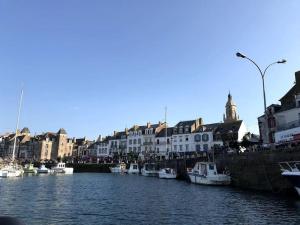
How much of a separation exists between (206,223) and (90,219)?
7.91 meters

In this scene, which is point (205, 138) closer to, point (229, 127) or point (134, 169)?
point (229, 127)

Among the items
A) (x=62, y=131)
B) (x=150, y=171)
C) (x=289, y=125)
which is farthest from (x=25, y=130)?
(x=289, y=125)

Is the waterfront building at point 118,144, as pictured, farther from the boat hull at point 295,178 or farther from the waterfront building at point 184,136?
the boat hull at point 295,178

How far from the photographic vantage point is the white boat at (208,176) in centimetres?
4941

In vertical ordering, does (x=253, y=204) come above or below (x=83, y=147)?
below

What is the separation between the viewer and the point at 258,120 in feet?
209

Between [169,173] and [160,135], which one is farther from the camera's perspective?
[160,135]

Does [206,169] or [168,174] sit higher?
[206,169]

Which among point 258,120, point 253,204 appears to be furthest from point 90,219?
point 258,120

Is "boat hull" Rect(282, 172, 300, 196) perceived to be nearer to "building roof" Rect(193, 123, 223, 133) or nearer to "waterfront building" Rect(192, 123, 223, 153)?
"waterfront building" Rect(192, 123, 223, 153)

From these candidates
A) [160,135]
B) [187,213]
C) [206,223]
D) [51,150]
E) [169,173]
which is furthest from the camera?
[51,150]

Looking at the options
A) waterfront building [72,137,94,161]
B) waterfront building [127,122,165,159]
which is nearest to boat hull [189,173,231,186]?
waterfront building [127,122,165,159]

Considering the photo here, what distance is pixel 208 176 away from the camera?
51.5 metres

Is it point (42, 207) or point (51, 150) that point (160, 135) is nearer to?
point (51, 150)
